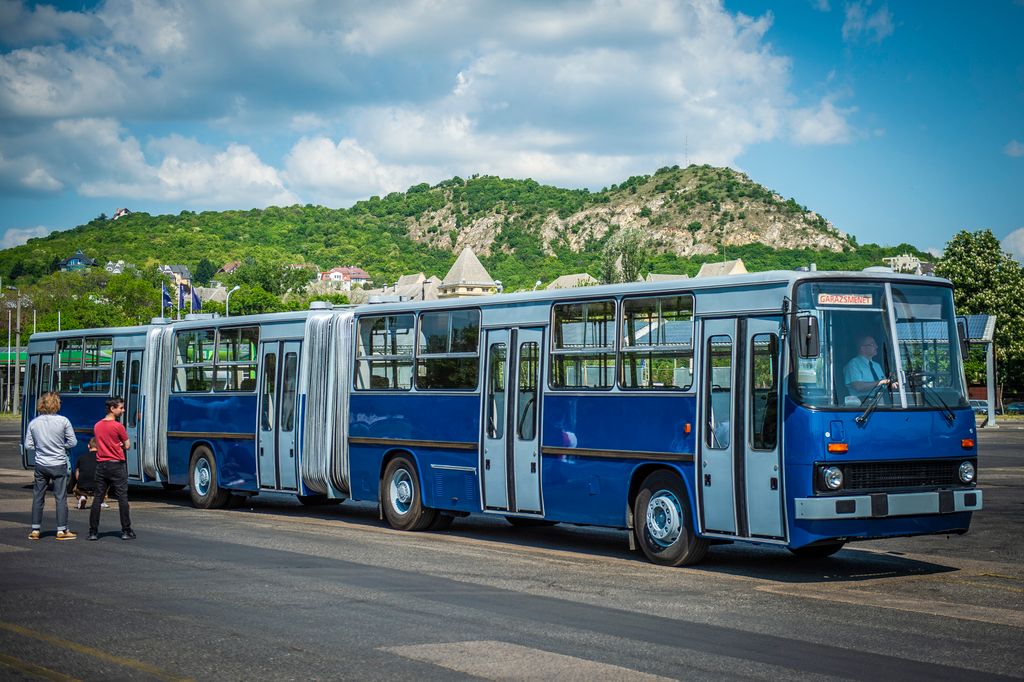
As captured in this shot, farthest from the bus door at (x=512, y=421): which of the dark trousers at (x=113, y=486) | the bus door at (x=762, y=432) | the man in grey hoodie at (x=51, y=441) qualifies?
the man in grey hoodie at (x=51, y=441)

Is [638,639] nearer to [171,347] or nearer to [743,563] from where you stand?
[743,563]

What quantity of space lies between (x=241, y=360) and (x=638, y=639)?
13.8 metres

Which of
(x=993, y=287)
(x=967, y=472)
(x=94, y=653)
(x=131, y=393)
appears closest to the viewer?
(x=94, y=653)

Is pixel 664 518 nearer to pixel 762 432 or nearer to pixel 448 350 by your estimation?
pixel 762 432

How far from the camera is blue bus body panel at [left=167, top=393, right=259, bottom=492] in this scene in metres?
21.2

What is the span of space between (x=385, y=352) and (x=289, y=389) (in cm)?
267

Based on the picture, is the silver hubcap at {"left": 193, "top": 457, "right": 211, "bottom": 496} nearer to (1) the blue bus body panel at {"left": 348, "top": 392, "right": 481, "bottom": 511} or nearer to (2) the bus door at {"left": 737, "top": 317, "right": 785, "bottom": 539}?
(1) the blue bus body panel at {"left": 348, "top": 392, "right": 481, "bottom": 511}

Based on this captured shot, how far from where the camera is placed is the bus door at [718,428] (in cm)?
1302

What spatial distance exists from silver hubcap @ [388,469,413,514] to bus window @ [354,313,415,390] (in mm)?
1280

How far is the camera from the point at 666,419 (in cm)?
1385

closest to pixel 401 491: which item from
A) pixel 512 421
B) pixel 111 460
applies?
pixel 512 421

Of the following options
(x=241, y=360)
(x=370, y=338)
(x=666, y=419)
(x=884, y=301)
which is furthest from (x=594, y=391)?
(x=241, y=360)

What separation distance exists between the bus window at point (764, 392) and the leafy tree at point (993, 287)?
2714 inches

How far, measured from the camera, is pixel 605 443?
14.7 meters
